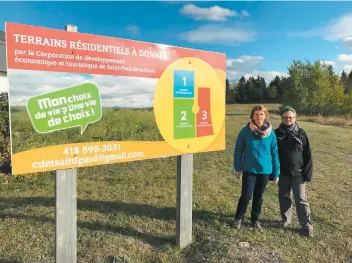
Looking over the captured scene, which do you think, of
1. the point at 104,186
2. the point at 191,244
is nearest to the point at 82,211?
the point at 104,186

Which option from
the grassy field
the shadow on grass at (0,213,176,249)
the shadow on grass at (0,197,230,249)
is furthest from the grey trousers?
the shadow on grass at (0,213,176,249)

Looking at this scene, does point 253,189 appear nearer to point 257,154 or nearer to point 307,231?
point 257,154

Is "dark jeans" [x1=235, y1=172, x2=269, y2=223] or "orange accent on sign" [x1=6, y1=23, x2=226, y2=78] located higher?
"orange accent on sign" [x1=6, y1=23, x2=226, y2=78]

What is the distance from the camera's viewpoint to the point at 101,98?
2916 millimetres

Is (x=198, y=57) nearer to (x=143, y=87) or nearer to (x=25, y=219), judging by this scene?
(x=143, y=87)

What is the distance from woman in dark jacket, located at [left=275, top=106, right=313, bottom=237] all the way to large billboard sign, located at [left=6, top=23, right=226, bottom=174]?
1099 millimetres

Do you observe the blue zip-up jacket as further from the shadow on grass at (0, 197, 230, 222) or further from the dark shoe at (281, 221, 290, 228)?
the shadow on grass at (0, 197, 230, 222)

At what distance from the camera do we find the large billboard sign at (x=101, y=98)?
98.7 inches

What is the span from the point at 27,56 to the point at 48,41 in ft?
0.68

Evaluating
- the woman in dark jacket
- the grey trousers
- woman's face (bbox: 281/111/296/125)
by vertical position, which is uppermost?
woman's face (bbox: 281/111/296/125)

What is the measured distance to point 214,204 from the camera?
17.9ft

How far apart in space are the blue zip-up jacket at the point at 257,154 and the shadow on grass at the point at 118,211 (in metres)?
0.98

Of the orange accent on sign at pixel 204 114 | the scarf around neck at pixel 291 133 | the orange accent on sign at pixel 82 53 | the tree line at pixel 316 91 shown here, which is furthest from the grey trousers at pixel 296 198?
the tree line at pixel 316 91

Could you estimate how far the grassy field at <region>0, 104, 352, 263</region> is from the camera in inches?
146
